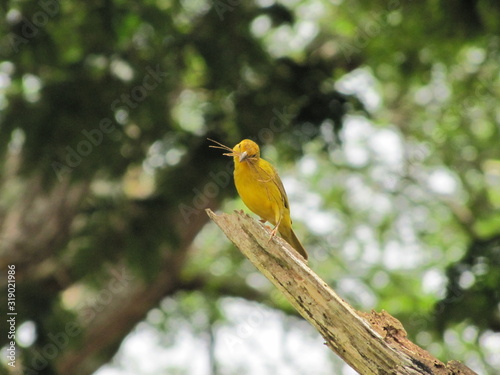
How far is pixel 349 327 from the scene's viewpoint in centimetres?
372

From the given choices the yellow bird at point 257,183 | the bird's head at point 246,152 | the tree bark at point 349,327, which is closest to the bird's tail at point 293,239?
the yellow bird at point 257,183

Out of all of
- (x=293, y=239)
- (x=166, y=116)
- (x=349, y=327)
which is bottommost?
(x=166, y=116)

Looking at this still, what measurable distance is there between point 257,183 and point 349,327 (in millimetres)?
1314

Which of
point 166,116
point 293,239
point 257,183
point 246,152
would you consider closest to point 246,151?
point 246,152

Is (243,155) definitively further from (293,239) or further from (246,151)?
(293,239)

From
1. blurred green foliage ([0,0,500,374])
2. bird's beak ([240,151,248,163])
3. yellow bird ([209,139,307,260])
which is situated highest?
bird's beak ([240,151,248,163])

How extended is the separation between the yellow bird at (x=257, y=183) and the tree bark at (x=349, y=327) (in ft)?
1.56

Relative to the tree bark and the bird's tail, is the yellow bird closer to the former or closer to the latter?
the bird's tail

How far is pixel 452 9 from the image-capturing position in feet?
24.5

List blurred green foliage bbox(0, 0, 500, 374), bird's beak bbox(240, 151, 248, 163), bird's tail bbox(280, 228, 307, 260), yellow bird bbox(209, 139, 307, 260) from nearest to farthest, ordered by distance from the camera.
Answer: bird's beak bbox(240, 151, 248, 163), yellow bird bbox(209, 139, 307, 260), bird's tail bbox(280, 228, 307, 260), blurred green foliage bbox(0, 0, 500, 374)

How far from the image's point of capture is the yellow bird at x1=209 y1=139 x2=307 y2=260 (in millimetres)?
4473

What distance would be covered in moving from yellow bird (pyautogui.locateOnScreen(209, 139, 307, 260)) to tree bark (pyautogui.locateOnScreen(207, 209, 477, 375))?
0.47 m

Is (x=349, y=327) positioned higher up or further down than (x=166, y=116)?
higher up

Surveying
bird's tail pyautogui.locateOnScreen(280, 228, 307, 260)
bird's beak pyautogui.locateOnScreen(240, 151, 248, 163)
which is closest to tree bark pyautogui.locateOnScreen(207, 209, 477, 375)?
bird's beak pyautogui.locateOnScreen(240, 151, 248, 163)
